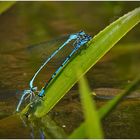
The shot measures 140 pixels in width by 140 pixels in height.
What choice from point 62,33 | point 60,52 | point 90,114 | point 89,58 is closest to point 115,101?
point 90,114

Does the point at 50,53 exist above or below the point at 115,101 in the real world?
above

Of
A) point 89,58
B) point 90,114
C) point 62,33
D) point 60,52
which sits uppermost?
point 62,33

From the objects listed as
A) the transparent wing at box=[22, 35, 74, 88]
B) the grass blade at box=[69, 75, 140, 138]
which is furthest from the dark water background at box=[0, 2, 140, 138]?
the grass blade at box=[69, 75, 140, 138]

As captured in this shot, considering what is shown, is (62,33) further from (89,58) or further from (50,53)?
(89,58)

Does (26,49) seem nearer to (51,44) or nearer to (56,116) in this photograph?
(51,44)

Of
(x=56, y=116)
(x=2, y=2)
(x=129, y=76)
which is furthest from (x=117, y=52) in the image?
(x=56, y=116)

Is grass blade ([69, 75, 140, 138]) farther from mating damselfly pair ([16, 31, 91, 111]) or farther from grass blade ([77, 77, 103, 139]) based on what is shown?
mating damselfly pair ([16, 31, 91, 111])

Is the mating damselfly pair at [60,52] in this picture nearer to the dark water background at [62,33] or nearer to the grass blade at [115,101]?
the dark water background at [62,33]
